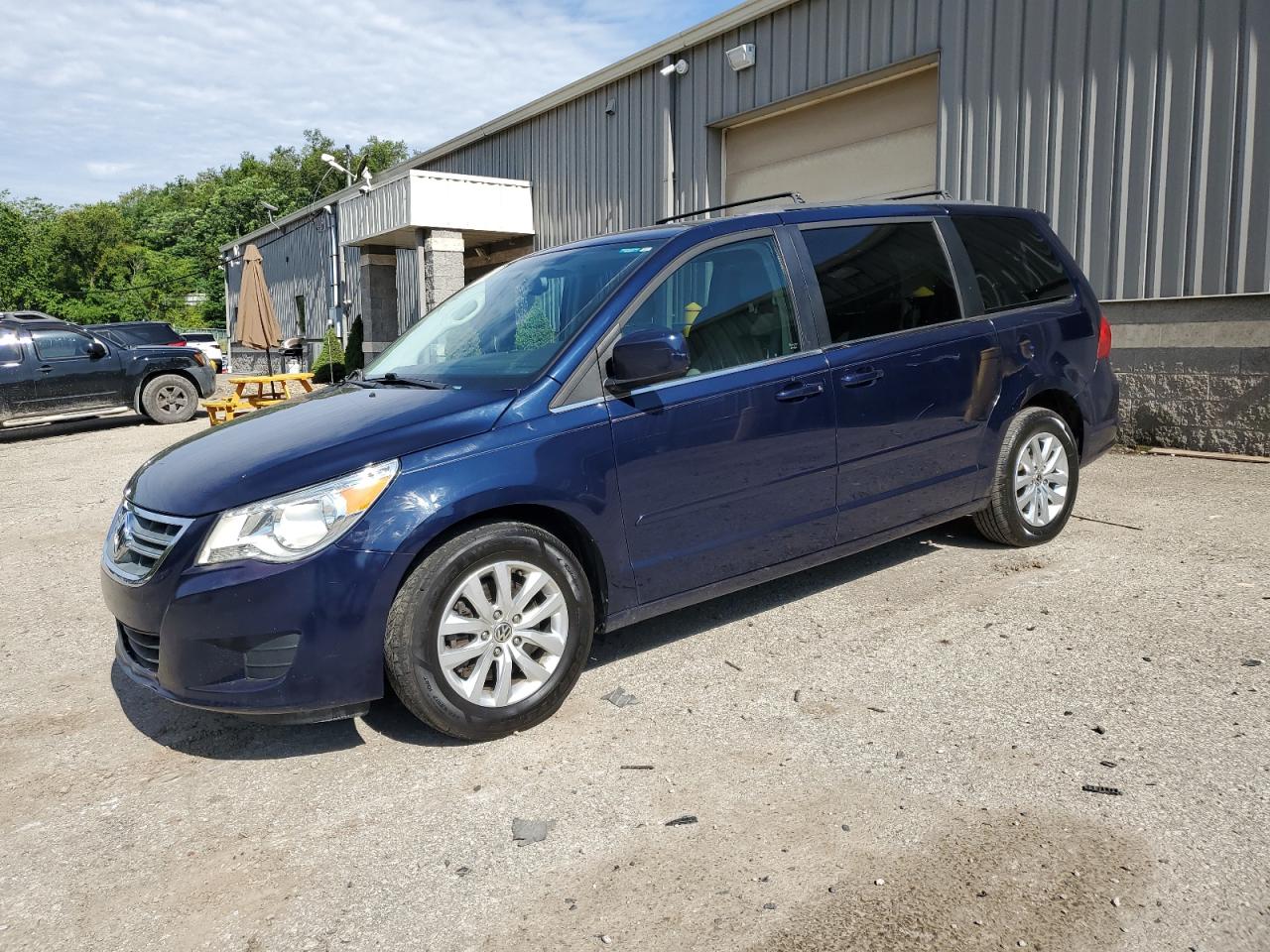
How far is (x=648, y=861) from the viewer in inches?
102

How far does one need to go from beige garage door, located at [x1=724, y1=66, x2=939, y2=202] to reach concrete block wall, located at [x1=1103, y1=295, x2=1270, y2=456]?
2.93 metres

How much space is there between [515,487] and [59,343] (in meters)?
13.2

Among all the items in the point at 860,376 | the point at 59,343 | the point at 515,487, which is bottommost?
the point at 515,487

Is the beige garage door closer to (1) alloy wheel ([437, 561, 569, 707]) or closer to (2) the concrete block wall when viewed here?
(2) the concrete block wall

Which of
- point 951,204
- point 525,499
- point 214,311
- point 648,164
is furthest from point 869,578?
point 214,311

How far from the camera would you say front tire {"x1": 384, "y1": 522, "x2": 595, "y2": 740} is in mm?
3111

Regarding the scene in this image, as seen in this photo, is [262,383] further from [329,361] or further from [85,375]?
[329,361]

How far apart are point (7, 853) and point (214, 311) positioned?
66321 mm

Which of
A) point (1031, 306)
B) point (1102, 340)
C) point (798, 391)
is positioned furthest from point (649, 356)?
point (1102, 340)

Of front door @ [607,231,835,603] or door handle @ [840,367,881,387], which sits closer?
front door @ [607,231,835,603]

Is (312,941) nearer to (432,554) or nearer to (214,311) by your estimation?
(432,554)

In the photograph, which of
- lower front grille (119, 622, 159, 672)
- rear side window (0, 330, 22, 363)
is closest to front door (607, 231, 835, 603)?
lower front grille (119, 622, 159, 672)

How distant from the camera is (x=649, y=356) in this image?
11.2 feet

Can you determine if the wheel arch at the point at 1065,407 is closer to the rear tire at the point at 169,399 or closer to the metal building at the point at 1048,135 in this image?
the metal building at the point at 1048,135
